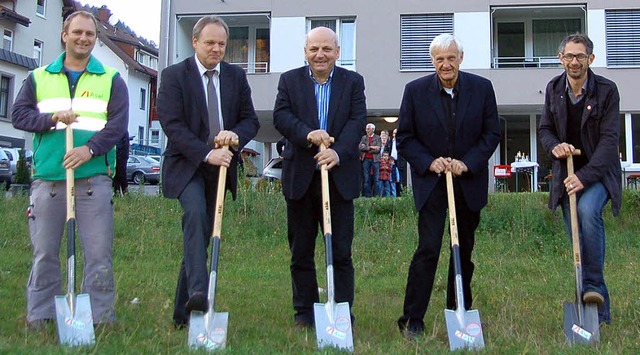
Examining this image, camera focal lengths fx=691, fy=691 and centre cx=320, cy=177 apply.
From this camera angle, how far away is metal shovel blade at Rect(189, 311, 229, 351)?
3994 mm

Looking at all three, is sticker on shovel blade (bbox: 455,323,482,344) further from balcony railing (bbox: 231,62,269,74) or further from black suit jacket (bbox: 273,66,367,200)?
balcony railing (bbox: 231,62,269,74)

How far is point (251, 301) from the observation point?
19.6ft

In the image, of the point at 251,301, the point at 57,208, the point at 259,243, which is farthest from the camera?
the point at 259,243

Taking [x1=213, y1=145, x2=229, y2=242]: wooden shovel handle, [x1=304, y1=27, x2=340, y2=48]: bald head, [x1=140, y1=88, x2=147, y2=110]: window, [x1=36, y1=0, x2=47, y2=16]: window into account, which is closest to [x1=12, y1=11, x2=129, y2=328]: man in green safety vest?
[x1=213, y1=145, x2=229, y2=242]: wooden shovel handle

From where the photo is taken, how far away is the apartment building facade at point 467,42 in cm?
2020

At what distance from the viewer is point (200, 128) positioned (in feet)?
15.6

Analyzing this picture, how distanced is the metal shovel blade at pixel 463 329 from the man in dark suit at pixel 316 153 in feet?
2.96

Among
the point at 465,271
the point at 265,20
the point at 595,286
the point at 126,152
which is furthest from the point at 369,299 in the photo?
the point at 265,20

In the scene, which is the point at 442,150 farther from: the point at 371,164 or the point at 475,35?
the point at 475,35

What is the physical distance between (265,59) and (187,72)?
18321mm

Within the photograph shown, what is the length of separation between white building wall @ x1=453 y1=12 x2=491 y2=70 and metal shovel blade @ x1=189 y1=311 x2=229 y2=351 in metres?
17.7

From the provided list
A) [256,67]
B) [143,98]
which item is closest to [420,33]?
[256,67]

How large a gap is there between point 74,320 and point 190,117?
153 centimetres

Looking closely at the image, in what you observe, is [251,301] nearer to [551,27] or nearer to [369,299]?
[369,299]
